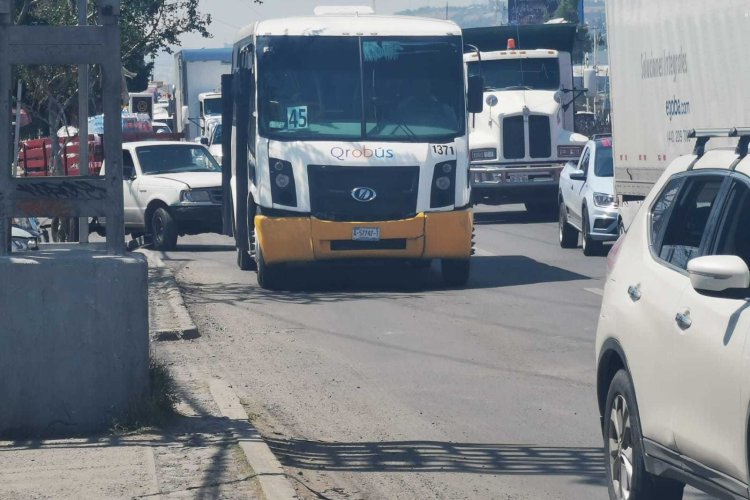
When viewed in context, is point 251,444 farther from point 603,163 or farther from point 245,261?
point 603,163

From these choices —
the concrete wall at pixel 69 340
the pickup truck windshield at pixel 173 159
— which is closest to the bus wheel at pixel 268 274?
the pickup truck windshield at pixel 173 159

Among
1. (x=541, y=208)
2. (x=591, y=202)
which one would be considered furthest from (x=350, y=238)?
(x=541, y=208)

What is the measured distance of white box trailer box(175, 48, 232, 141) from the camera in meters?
43.8

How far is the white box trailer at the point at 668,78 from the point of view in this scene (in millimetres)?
11914

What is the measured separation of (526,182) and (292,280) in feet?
33.7

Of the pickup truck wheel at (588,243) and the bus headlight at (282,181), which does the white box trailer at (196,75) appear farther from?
the bus headlight at (282,181)

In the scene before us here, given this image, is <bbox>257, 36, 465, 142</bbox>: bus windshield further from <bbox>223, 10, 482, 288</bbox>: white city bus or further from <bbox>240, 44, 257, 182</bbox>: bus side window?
<bbox>240, 44, 257, 182</bbox>: bus side window

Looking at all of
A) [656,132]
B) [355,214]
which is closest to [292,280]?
[355,214]

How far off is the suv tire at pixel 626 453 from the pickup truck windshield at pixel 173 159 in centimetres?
1718

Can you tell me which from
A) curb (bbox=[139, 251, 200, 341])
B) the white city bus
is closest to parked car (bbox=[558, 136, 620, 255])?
the white city bus

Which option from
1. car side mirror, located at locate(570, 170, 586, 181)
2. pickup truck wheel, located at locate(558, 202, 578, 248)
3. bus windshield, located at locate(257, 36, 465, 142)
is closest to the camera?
bus windshield, located at locate(257, 36, 465, 142)

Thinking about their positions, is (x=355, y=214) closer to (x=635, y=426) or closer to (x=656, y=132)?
(x=656, y=132)

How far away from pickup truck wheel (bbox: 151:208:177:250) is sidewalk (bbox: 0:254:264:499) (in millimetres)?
13500

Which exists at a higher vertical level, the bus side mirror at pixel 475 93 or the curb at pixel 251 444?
the bus side mirror at pixel 475 93
